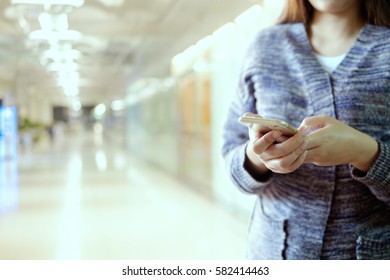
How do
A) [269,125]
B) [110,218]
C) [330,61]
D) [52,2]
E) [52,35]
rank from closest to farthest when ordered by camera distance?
[269,125], [330,61], [52,2], [52,35], [110,218]

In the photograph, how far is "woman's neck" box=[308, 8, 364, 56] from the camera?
22.7 inches

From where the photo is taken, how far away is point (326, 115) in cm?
51

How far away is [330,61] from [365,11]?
3.6 inches

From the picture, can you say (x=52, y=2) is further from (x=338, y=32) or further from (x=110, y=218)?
(x=110, y=218)

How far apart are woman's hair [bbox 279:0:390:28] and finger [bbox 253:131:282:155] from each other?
25 cm

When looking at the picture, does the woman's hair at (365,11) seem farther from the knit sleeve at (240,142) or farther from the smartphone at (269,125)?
the smartphone at (269,125)

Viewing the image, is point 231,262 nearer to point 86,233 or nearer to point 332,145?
point 332,145

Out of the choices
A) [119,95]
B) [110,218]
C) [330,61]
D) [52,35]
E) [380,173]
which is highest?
[119,95]

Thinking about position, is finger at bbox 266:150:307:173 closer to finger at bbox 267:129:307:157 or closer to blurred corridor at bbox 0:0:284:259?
finger at bbox 267:129:307:157

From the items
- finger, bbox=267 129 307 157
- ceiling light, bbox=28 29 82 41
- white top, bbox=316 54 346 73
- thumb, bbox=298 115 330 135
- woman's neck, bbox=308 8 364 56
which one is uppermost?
ceiling light, bbox=28 29 82 41

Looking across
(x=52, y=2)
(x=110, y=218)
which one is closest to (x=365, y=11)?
(x=52, y=2)

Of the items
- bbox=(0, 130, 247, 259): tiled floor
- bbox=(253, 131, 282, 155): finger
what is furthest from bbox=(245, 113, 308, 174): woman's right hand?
bbox=(0, 130, 247, 259): tiled floor

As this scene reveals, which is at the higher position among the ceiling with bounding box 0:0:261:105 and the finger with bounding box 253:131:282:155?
the ceiling with bounding box 0:0:261:105

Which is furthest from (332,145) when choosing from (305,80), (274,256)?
(274,256)
